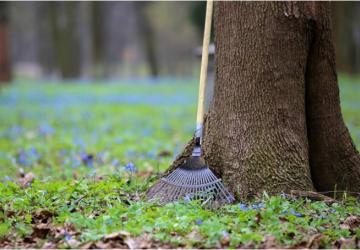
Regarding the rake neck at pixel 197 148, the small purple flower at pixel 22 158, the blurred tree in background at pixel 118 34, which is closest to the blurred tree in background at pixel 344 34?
the blurred tree in background at pixel 118 34

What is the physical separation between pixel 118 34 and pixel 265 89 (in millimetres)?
44662

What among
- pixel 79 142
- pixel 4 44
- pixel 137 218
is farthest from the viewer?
pixel 4 44

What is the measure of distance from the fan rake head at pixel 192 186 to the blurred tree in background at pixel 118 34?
1341cm

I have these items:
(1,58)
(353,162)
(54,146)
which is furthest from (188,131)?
(1,58)

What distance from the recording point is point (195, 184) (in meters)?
3.72

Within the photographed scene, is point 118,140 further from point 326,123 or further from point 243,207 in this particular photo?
point 243,207

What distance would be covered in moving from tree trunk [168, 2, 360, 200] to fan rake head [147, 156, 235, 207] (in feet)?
0.37

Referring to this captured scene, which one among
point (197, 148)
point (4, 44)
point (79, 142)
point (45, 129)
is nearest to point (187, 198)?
point (197, 148)

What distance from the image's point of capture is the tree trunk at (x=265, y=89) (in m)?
3.70

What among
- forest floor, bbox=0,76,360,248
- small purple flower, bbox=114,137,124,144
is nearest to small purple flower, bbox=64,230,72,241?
forest floor, bbox=0,76,360,248

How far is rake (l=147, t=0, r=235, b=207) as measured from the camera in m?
3.65

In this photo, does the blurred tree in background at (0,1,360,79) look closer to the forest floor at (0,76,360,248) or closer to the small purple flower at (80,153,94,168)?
the small purple flower at (80,153,94,168)

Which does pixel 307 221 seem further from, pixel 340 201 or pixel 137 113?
pixel 137 113

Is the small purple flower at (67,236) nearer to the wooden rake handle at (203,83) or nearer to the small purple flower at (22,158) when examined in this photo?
the wooden rake handle at (203,83)
